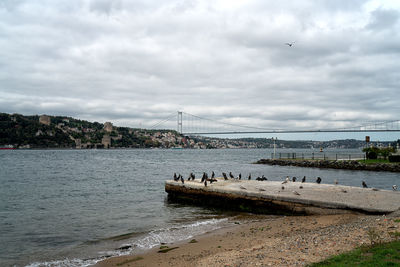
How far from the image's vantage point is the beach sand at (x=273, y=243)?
264 inches

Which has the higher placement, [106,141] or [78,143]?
[106,141]

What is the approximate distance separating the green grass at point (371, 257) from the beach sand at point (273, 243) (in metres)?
0.34

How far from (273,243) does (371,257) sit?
9.83ft

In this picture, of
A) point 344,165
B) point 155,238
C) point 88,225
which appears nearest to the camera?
point 155,238

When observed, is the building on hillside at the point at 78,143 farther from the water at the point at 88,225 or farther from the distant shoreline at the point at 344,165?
the water at the point at 88,225

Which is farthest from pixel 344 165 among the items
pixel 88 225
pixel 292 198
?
pixel 88 225

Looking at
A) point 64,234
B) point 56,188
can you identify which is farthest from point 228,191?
point 56,188

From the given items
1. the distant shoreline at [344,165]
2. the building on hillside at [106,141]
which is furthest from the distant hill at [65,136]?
the distant shoreline at [344,165]

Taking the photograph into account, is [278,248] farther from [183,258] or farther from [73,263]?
[73,263]

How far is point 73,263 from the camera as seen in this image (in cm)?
877

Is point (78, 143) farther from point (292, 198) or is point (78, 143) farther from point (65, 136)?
point (292, 198)

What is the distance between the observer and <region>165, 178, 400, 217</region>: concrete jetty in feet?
38.8

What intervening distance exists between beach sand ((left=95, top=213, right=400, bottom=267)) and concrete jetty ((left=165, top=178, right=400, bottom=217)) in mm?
711

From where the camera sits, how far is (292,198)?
43.5ft
